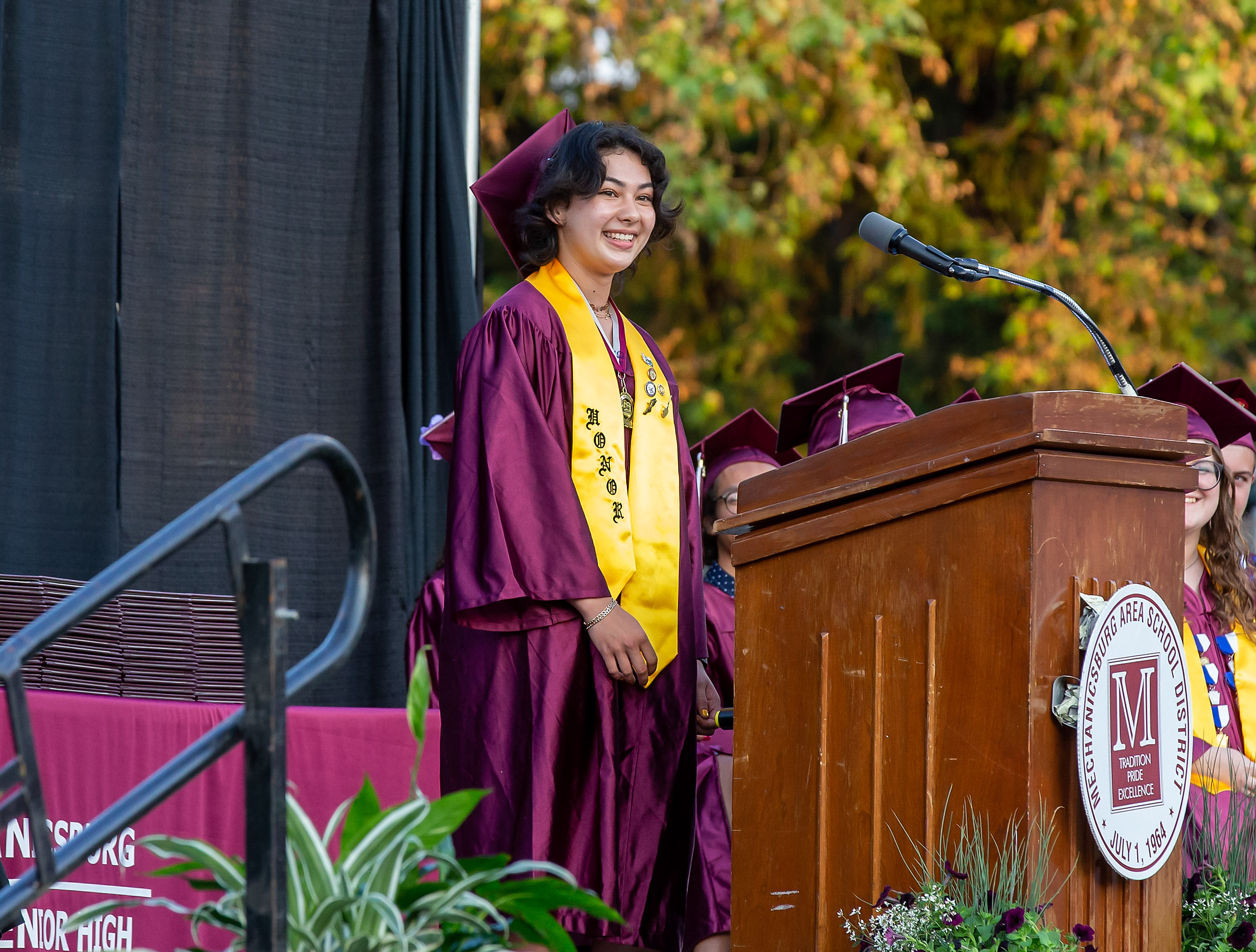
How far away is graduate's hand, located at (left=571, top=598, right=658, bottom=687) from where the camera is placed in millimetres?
2457

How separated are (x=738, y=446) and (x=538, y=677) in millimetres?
1784

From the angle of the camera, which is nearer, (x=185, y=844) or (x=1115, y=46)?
(x=185, y=844)

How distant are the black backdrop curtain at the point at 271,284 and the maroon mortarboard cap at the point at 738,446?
0.87 meters

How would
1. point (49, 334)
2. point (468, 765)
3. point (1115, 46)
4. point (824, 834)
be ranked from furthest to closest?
1. point (1115, 46)
2. point (49, 334)
3. point (468, 765)
4. point (824, 834)

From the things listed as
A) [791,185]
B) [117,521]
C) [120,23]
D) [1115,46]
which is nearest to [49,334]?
[117,521]

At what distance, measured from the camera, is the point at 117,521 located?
12.2ft

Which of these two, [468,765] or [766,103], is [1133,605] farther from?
[766,103]

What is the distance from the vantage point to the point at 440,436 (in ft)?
12.5

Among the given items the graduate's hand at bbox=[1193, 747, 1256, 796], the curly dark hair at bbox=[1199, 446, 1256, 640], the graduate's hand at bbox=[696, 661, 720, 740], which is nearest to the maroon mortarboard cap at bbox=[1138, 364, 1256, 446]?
the curly dark hair at bbox=[1199, 446, 1256, 640]

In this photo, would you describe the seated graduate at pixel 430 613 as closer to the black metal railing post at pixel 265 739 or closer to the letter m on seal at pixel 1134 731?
the letter m on seal at pixel 1134 731

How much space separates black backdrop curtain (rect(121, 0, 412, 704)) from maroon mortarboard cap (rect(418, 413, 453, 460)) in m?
0.17

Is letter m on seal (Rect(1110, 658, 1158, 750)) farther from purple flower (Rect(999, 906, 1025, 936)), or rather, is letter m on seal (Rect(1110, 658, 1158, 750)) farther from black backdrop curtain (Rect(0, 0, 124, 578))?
black backdrop curtain (Rect(0, 0, 124, 578))

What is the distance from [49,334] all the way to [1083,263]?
6.28 metres

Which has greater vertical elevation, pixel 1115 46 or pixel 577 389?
pixel 1115 46
